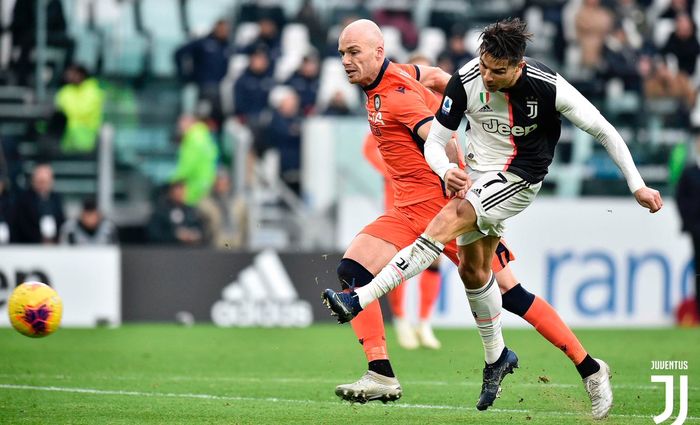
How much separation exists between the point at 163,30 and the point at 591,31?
23.6 feet

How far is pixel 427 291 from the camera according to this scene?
13.7m

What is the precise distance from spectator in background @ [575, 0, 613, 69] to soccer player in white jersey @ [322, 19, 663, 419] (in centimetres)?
Result: 1416

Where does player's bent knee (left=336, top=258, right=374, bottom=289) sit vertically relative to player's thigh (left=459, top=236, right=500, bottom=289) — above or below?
below

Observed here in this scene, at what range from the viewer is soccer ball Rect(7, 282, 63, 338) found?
352 inches

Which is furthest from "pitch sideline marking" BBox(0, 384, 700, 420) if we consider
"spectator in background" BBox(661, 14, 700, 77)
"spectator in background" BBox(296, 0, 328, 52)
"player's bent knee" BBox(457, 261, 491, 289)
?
"spectator in background" BBox(661, 14, 700, 77)

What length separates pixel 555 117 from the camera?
25.3 feet

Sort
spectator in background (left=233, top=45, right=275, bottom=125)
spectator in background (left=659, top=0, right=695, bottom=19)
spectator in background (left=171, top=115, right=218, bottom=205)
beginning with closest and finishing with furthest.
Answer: spectator in background (left=171, top=115, right=218, bottom=205) → spectator in background (left=233, top=45, right=275, bottom=125) → spectator in background (left=659, top=0, right=695, bottom=19)

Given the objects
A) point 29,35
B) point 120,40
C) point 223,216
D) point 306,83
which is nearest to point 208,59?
point 120,40

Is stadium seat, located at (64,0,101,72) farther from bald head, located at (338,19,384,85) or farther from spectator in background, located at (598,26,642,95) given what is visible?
bald head, located at (338,19,384,85)

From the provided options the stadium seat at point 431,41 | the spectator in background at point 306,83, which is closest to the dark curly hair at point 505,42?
the spectator in background at point 306,83

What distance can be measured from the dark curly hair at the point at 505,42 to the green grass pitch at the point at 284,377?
2.24m

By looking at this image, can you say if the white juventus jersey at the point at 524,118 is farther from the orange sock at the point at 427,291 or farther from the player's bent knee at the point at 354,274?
the orange sock at the point at 427,291

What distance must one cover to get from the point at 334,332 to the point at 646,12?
10.7 meters

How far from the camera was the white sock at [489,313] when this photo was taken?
26.7 feet
